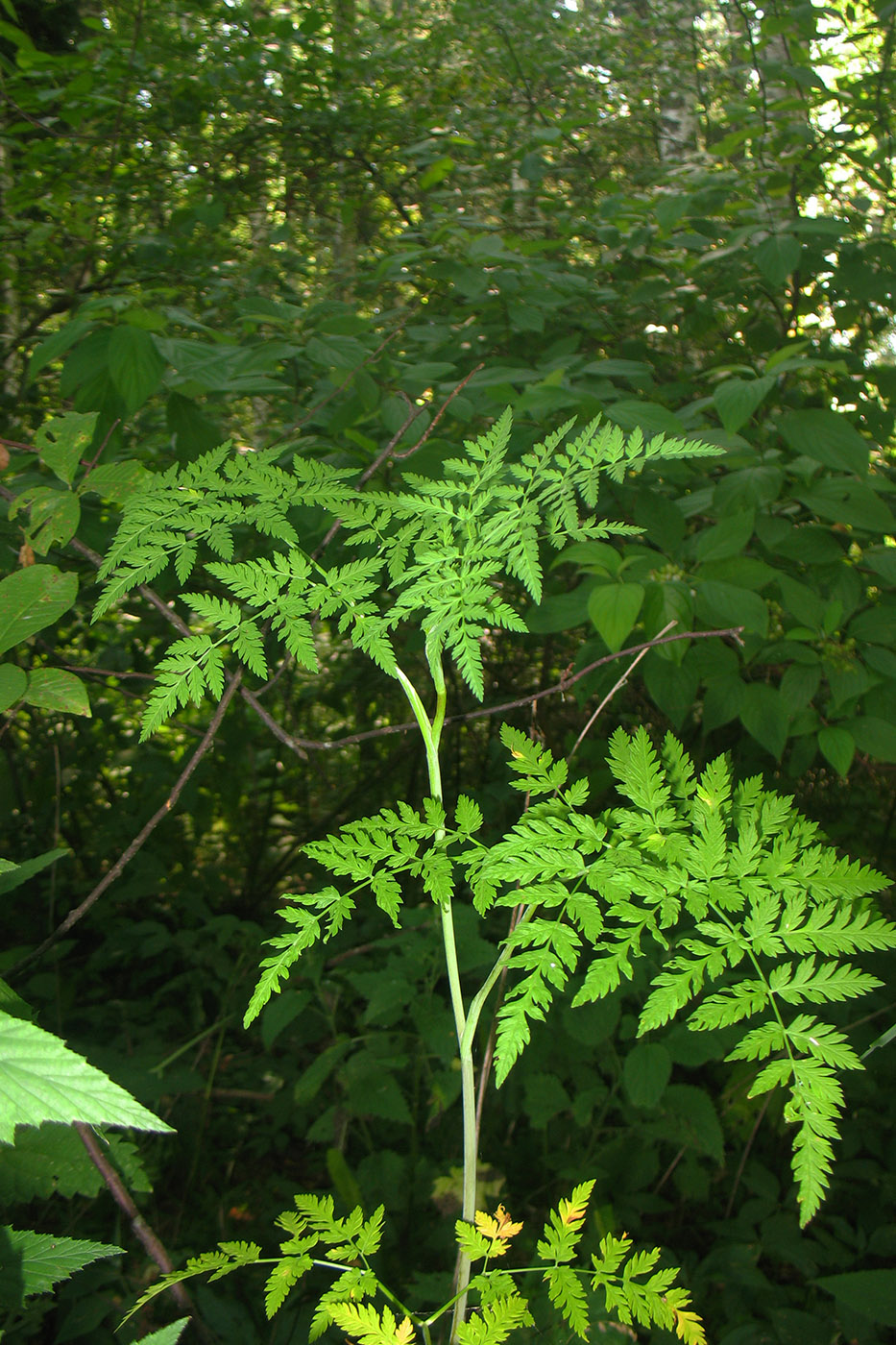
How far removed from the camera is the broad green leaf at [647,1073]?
1774 mm

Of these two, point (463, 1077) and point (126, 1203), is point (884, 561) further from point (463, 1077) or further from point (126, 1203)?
point (126, 1203)

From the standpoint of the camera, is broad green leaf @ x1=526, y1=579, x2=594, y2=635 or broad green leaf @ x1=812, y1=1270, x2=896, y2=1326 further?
broad green leaf @ x1=526, y1=579, x2=594, y2=635

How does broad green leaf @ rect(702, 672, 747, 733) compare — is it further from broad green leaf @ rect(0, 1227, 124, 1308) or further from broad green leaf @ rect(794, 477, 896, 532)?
broad green leaf @ rect(0, 1227, 124, 1308)

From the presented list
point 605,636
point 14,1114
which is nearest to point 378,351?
point 605,636

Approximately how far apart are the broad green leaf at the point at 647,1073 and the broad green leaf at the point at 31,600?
4.84 feet

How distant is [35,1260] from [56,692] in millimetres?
624

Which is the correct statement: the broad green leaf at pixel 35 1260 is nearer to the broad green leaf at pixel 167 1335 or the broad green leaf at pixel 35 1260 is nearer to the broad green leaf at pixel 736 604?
the broad green leaf at pixel 167 1335

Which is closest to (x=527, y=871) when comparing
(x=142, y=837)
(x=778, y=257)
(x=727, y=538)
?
(x=142, y=837)

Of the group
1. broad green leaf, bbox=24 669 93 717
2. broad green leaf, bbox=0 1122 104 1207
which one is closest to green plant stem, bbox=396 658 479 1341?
broad green leaf, bbox=24 669 93 717

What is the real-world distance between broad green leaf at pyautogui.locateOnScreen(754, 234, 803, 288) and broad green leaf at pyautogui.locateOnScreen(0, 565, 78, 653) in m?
2.10

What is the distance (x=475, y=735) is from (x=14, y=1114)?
3048mm

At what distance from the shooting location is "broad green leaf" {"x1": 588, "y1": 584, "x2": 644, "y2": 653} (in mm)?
1510

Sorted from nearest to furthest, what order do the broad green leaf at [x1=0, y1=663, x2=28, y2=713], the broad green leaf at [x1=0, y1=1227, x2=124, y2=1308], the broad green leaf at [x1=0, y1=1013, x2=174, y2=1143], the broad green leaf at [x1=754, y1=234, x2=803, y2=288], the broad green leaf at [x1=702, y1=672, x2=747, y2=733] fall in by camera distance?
the broad green leaf at [x1=0, y1=1013, x2=174, y2=1143] → the broad green leaf at [x1=0, y1=1227, x2=124, y2=1308] → the broad green leaf at [x1=0, y1=663, x2=28, y2=713] → the broad green leaf at [x1=702, y1=672, x2=747, y2=733] → the broad green leaf at [x1=754, y1=234, x2=803, y2=288]

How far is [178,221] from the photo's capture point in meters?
3.61
